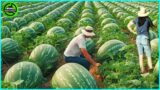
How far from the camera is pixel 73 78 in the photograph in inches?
294

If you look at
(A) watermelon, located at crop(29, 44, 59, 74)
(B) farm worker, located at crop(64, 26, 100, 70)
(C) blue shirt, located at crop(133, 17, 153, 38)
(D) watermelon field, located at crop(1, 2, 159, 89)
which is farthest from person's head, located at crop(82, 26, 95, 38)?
(A) watermelon, located at crop(29, 44, 59, 74)

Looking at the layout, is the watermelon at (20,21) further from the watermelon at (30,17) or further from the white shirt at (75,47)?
the white shirt at (75,47)

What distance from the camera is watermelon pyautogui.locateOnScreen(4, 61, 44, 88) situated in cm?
813

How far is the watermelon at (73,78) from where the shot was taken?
7402 mm

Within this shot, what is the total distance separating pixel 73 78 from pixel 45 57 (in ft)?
8.19

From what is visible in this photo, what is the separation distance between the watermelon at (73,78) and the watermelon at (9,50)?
3452 mm

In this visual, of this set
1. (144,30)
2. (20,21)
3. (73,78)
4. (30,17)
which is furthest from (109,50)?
(30,17)

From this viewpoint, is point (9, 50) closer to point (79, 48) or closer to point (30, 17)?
point (79, 48)

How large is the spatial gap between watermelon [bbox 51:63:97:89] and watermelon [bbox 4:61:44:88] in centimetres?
74

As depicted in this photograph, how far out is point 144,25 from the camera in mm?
9016

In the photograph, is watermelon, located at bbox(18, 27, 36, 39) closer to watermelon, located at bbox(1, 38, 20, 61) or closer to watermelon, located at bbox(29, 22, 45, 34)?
watermelon, located at bbox(29, 22, 45, 34)

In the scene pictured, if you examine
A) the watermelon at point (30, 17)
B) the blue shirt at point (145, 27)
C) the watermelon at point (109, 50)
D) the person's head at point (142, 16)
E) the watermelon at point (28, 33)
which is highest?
the person's head at point (142, 16)

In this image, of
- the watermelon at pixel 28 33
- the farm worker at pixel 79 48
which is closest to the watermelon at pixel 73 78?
the farm worker at pixel 79 48

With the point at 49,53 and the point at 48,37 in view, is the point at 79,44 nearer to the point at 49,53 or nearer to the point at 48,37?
the point at 49,53
